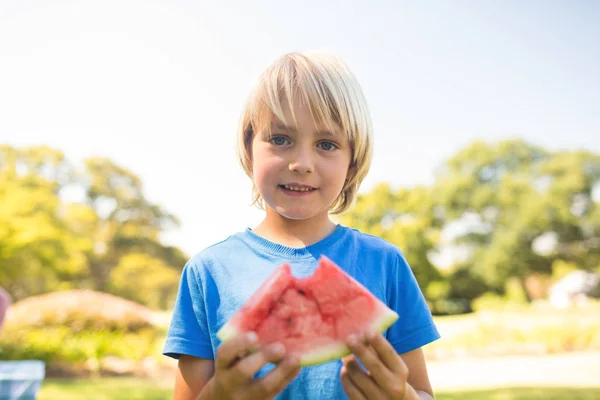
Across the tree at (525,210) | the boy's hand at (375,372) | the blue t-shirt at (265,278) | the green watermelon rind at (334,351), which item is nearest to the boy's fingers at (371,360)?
the boy's hand at (375,372)

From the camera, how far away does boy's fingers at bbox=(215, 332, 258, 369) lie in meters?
1.30

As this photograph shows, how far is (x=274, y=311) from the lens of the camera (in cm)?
160

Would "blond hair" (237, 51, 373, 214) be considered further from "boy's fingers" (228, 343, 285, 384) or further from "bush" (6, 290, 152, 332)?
"bush" (6, 290, 152, 332)

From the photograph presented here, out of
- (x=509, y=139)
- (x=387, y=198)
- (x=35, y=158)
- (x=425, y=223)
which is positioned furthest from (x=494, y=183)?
(x=35, y=158)

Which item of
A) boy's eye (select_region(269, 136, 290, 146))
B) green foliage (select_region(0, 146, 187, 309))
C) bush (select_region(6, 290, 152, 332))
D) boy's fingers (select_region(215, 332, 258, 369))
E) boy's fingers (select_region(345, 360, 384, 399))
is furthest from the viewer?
green foliage (select_region(0, 146, 187, 309))

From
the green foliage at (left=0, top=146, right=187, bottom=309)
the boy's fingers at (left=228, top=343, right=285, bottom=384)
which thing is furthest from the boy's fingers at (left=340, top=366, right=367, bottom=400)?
the green foliage at (left=0, top=146, right=187, bottom=309)

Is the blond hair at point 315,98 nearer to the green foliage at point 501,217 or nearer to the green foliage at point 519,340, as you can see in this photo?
the green foliage at point 519,340

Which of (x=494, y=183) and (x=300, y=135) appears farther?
(x=494, y=183)

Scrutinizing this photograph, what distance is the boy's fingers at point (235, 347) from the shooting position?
130 cm

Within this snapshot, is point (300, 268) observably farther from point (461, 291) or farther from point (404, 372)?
point (461, 291)

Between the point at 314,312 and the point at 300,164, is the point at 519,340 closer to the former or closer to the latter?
the point at 314,312

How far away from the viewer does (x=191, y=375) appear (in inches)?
69.2

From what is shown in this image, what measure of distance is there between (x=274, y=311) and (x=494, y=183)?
125ft

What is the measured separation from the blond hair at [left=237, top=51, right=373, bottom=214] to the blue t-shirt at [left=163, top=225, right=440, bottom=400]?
34 centimetres
